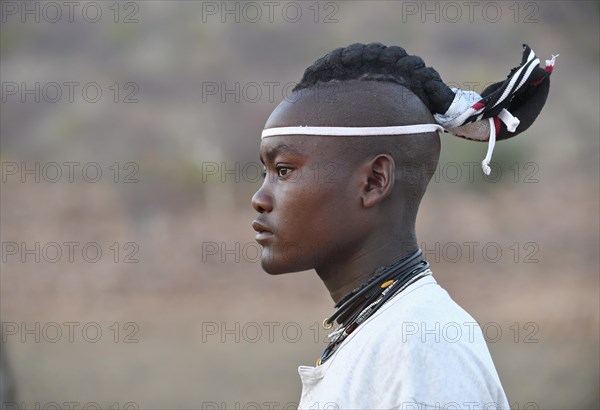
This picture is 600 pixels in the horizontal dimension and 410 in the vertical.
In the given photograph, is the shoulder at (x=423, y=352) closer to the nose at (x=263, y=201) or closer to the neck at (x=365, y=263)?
the neck at (x=365, y=263)

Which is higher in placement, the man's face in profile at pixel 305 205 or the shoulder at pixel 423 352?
the man's face in profile at pixel 305 205

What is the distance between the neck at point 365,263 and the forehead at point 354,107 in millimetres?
347

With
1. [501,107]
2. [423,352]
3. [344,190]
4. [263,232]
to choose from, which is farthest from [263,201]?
[501,107]

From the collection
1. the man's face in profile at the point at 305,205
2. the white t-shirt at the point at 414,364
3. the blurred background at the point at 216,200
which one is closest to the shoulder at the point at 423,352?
the white t-shirt at the point at 414,364

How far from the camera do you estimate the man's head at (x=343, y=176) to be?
2494 mm

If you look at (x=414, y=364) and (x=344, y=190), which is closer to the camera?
(x=414, y=364)

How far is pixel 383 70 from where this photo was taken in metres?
2.66

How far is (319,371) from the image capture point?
7.95 feet

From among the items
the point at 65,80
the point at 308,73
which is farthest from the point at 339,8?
the point at 308,73

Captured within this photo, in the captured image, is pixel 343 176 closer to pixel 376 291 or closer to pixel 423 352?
pixel 376 291

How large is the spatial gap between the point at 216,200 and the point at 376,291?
11153mm

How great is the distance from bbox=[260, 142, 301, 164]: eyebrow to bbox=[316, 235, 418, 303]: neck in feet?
1.13

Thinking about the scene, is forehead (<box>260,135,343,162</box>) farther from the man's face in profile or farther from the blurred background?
the blurred background

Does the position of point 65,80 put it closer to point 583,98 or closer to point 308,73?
point 583,98
